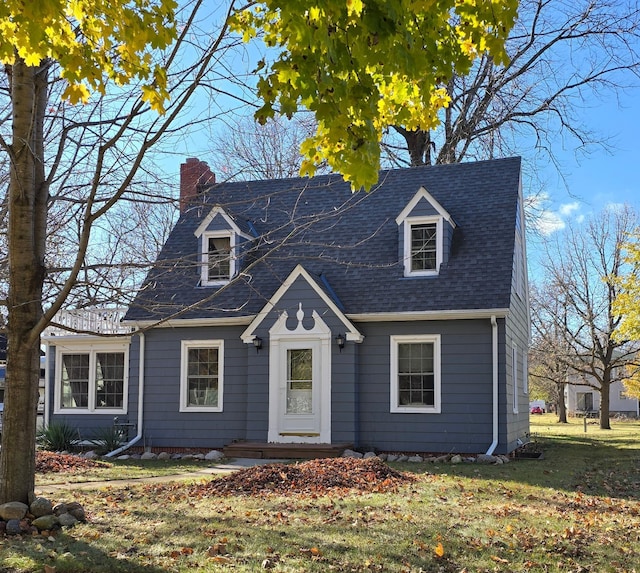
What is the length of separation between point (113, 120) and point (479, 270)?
10388 mm

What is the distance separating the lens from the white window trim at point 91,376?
60.2 ft

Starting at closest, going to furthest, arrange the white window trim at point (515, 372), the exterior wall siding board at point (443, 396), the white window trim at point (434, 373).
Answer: the exterior wall siding board at point (443, 396) → the white window trim at point (434, 373) → the white window trim at point (515, 372)

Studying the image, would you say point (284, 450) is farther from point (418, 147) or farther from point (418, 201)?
point (418, 147)

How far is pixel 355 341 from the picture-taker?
52.6 feet

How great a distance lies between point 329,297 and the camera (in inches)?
637

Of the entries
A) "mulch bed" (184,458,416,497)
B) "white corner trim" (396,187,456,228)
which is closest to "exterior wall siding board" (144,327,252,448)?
"white corner trim" (396,187,456,228)

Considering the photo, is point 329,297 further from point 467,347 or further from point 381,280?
point 467,347

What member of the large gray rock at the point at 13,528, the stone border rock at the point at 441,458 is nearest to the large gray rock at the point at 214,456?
the stone border rock at the point at 441,458

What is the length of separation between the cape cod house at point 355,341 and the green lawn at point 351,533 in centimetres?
503

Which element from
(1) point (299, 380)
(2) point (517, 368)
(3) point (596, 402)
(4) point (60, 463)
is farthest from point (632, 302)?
(3) point (596, 402)

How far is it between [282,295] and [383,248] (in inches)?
106

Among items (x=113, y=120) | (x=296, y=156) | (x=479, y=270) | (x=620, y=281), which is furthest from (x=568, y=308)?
(x=113, y=120)

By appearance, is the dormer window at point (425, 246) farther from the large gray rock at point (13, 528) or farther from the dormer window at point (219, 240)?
the large gray rock at point (13, 528)

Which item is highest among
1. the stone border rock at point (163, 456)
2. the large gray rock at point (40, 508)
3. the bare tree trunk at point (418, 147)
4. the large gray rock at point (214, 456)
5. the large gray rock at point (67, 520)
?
the bare tree trunk at point (418, 147)
